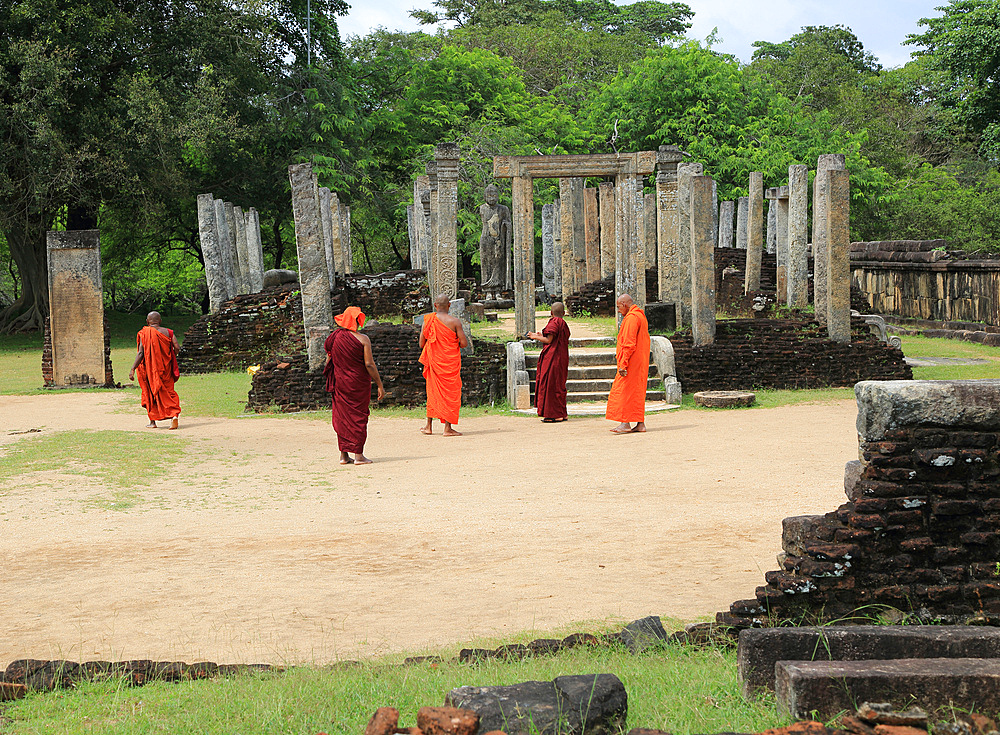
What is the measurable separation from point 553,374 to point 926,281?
56.3 feet

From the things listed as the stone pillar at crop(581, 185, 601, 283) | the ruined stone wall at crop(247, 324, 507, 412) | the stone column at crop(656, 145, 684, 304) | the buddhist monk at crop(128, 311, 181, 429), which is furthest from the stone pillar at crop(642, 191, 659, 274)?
the buddhist monk at crop(128, 311, 181, 429)

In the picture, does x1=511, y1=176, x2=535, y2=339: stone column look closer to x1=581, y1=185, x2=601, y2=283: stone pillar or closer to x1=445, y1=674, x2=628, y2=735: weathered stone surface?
x1=581, y1=185, x2=601, y2=283: stone pillar

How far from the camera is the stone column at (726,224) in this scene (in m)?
30.8

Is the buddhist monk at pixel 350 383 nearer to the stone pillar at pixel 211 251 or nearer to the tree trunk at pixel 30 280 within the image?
the stone pillar at pixel 211 251

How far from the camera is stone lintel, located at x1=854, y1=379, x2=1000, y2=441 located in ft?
15.5

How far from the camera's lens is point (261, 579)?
6.05 m

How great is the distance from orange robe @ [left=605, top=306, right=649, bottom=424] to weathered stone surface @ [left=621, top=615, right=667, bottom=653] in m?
7.19

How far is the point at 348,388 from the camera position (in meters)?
10.2

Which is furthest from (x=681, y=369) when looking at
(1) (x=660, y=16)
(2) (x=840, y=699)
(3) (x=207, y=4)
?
(1) (x=660, y=16)

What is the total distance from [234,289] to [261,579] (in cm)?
2154

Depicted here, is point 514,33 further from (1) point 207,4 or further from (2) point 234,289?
(2) point 234,289

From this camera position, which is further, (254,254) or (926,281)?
(254,254)

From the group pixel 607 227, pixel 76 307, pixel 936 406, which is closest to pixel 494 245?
pixel 607 227

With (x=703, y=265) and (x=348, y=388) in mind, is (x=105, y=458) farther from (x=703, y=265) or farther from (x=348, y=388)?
(x=703, y=265)
